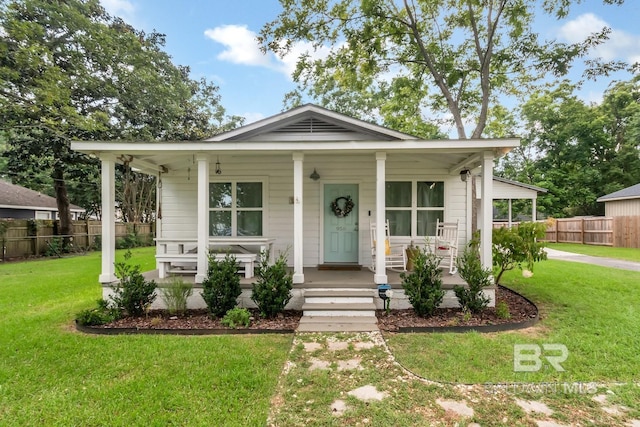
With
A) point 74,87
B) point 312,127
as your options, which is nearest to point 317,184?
point 312,127

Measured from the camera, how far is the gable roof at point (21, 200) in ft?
49.6

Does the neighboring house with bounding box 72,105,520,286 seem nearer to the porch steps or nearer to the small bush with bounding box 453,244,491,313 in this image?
the porch steps

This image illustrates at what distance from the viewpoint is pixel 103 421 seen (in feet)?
7.89

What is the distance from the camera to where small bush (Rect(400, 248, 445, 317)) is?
4.66m

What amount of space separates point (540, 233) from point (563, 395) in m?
3.19

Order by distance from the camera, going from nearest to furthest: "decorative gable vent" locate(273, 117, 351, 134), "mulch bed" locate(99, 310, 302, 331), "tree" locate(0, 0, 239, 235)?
"mulch bed" locate(99, 310, 302, 331) → "decorative gable vent" locate(273, 117, 351, 134) → "tree" locate(0, 0, 239, 235)

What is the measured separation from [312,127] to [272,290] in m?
3.77

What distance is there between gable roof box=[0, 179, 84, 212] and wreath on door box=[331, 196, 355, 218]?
16759 mm

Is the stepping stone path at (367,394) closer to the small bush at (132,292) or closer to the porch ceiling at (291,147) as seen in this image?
the porch ceiling at (291,147)

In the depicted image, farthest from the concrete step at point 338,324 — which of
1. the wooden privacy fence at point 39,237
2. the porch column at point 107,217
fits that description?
the wooden privacy fence at point 39,237

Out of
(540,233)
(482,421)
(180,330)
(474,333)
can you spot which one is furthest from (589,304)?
(180,330)

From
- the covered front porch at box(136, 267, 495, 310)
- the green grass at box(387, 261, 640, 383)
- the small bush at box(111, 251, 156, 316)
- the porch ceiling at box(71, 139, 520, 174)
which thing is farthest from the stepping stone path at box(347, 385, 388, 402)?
the small bush at box(111, 251, 156, 316)

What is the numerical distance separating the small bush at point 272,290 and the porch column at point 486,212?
318 cm

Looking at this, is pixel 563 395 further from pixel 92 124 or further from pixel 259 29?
pixel 92 124
